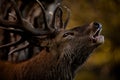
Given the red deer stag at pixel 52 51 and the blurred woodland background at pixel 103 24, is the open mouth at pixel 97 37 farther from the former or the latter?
the blurred woodland background at pixel 103 24

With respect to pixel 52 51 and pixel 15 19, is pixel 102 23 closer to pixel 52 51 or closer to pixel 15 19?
pixel 15 19

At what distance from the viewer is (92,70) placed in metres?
12.9

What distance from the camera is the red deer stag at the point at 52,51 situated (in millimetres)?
5715

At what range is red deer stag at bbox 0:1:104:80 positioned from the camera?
225 inches

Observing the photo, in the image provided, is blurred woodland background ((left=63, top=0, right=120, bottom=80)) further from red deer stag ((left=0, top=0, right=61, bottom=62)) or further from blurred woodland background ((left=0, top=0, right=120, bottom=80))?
red deer stag ((left=0, top=0, right=61, bottom=62))

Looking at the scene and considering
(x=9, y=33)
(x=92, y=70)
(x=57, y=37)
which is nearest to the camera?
(x=57, y=37)

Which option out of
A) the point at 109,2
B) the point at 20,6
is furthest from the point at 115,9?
the point at 20,6

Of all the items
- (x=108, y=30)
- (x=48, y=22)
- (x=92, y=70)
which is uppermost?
(x=48, y=22)

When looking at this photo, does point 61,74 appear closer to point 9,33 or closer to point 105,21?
point 9,33

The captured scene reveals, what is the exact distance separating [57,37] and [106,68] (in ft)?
23.9

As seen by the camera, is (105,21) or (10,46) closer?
(10,46)

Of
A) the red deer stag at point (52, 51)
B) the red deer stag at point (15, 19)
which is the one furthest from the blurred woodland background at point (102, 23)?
the red deer stag at point (52, 51)

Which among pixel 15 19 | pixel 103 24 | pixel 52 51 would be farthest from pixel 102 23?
pixel 52 51

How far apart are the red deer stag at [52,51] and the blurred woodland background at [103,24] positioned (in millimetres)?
5989
